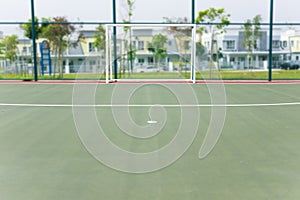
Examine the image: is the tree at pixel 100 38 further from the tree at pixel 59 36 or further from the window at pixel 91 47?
the tree at pixel 59 36

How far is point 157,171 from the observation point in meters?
3.58

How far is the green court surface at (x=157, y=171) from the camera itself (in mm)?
3014

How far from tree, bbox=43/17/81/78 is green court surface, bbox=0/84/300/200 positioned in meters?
12.4

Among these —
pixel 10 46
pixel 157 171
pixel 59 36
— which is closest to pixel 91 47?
pixel 59 36

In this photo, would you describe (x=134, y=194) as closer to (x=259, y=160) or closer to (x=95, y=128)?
(x=259, y=160)

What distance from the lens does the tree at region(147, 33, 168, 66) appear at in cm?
1866

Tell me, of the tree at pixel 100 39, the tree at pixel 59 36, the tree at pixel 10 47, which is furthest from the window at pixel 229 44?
the tree at pixel 10 47

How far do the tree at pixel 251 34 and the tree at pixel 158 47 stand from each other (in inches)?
175

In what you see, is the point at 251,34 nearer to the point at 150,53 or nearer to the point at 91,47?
the point at 150,53

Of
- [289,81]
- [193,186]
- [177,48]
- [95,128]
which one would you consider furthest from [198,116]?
[177,48]

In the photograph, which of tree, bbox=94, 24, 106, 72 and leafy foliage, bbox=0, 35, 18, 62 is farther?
leafy foliage, bbox=0, 35, 18, 62

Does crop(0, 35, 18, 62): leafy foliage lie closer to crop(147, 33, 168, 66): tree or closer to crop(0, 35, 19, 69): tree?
crop(0, 35, 19, 69): tree

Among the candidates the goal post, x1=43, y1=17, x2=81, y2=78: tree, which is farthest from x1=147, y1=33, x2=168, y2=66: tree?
x1=43, y1=17, x2=81, y2=78: tree

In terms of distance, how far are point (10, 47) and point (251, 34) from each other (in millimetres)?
14504
